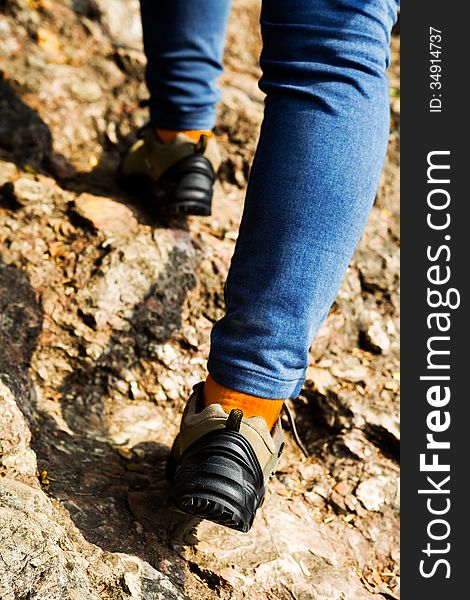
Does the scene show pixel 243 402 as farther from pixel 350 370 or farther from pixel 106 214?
pixel 106 214

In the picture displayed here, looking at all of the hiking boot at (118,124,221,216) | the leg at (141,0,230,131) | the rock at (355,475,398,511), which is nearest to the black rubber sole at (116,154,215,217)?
the hiking boot at (118,124,221,216)

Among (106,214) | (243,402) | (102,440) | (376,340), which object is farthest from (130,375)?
(376,340)

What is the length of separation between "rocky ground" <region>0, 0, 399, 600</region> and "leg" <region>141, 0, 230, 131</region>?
1.25 feet

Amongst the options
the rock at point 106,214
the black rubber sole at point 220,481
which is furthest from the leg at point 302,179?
the rock at point 106,214

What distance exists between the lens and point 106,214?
88.7 inches

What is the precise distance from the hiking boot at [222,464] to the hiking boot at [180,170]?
33.1 inches

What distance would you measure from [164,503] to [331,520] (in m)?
0.49

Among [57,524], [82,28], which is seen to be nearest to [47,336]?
[57,524]

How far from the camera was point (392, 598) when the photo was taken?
1595 millimetres

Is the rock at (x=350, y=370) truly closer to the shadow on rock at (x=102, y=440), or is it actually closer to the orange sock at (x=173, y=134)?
the shadow on rock at (x=102, y=440)

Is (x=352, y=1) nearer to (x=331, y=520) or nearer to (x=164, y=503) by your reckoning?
(x=164, y=503)

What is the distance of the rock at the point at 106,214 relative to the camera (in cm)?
220

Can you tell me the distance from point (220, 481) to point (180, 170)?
3.82ft

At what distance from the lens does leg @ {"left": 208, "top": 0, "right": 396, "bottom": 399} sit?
1231 mm
